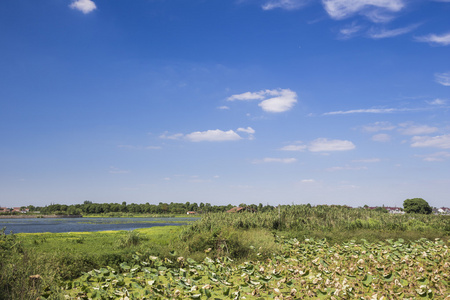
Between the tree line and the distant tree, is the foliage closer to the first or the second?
the distant tree

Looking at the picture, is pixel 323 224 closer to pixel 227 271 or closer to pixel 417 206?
pixel 227 271

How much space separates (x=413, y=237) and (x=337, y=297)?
1406 cm

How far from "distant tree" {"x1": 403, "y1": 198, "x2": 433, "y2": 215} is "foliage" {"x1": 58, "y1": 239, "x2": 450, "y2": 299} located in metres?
87.5

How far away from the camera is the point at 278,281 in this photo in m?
8.70

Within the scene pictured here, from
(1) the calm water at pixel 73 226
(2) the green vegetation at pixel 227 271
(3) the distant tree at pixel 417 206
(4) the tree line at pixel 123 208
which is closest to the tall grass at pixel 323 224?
(2) the green vegetation at pixel 227 271

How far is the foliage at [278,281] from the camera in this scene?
7516 mm

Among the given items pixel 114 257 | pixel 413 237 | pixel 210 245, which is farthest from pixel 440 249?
pixel 114 257

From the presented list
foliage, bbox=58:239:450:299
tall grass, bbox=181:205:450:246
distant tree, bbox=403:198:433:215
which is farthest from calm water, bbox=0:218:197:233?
distant tree, bbox=403:198:433:215

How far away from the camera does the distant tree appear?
8569 cm

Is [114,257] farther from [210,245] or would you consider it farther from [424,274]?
[424,274]

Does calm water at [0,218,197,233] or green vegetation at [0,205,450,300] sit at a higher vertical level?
green vegetation at [0,205,450,300]

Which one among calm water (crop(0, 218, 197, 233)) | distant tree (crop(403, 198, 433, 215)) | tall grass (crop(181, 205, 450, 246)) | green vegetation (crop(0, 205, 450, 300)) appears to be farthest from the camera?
distant tree (crop(403, 198, 433, 215))

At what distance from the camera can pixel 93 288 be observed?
24.6 ft

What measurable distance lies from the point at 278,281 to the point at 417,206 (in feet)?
308
